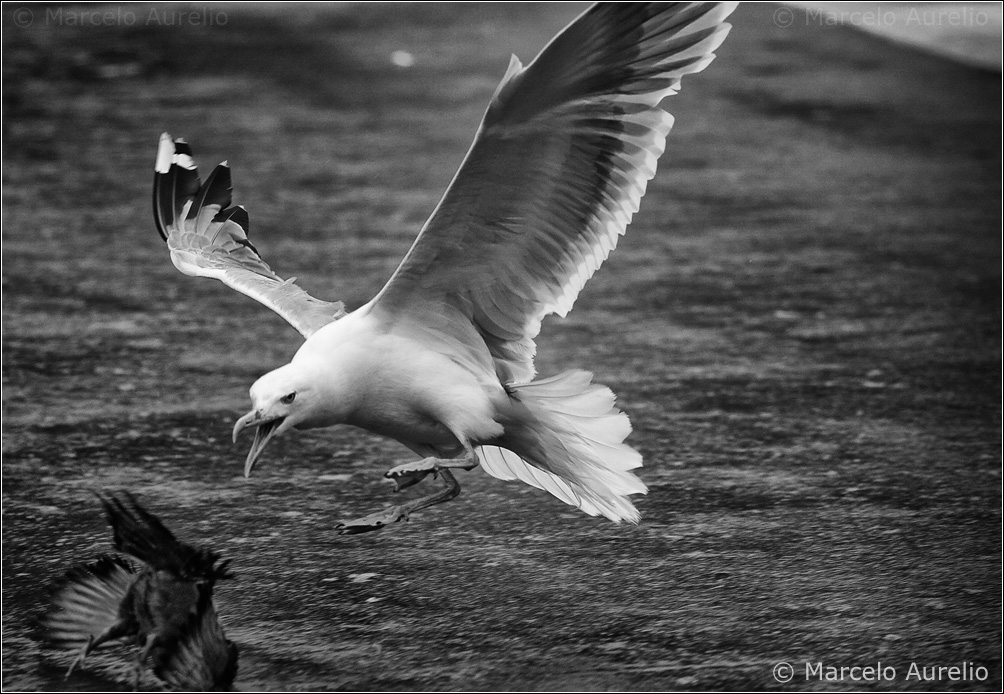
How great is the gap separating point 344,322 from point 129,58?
7930 mm

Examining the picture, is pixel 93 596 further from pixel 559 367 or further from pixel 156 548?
pixel 559 367

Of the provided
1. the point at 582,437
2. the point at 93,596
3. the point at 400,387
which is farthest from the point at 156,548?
the point at 582,437

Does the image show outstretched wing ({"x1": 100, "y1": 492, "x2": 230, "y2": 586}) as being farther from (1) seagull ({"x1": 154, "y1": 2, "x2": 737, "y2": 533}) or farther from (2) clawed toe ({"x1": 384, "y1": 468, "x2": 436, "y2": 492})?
(2) clawed toe ({"x1": 384, "y1": 468, "x2": 436, "y2": 492})

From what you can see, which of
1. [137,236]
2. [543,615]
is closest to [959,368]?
[543,615]

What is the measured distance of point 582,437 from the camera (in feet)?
13.5

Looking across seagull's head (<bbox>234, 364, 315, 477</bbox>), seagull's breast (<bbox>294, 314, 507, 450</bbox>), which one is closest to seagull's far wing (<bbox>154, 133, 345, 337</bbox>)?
seagull's breast (<bbox>294, 314, 507, 450</bbox>)

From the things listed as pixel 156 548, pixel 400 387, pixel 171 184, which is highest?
pixel 171 184

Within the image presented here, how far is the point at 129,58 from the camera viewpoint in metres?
11.2

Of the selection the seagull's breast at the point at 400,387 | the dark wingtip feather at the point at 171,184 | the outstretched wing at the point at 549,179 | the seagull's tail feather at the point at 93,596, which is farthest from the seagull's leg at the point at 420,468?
the dark wingtip feather at the point at 171,184

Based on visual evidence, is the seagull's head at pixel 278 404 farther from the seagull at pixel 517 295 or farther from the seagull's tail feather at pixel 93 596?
the seagull's tail feather at pixel 93 596

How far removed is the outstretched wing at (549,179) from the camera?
3.56 meters

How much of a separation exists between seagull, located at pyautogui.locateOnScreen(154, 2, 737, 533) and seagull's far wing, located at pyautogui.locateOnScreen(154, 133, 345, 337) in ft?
1.00

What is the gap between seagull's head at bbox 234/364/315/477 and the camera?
11.9 ft

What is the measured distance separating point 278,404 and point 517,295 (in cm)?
83
